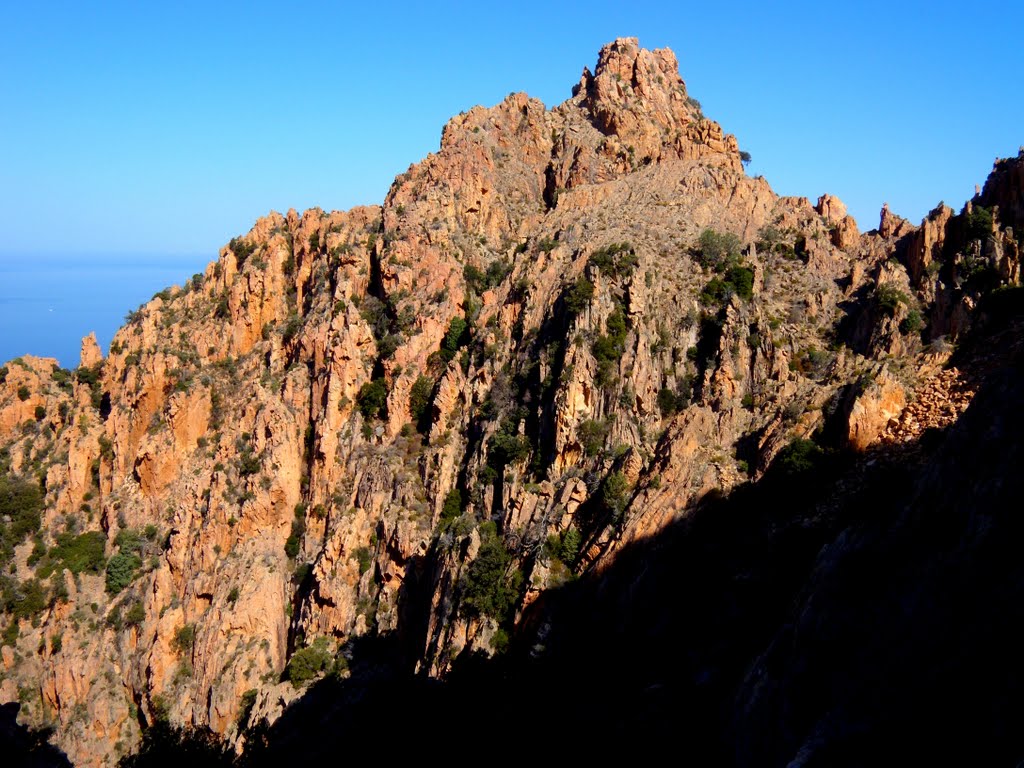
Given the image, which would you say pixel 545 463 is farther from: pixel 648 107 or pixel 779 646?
pixel 648 107

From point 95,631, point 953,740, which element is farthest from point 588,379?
point 95,631

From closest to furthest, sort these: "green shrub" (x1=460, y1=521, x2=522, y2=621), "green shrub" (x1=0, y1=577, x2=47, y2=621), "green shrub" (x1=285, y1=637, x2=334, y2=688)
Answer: "green shrub" (x1=460, y1=521, x2=522, y2=621) → "green shrub" (x1=285, y1=637, x2=334, y2=688) → "green shrub" (x1=0, y1=577, x2=47, y2=621)

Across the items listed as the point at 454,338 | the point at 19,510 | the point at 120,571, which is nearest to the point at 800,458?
the point at 454,338

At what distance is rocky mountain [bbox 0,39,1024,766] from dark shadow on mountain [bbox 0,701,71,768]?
0.82 meters

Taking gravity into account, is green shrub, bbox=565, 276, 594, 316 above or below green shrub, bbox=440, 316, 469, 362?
below

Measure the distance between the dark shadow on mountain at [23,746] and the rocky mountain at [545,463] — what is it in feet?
2.69

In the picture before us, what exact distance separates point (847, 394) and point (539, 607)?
1850 centimetres

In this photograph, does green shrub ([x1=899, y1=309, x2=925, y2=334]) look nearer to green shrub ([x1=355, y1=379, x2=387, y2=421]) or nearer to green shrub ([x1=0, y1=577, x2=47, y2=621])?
green shrub ([x1=355, y1=379, x2=387, y2=421])

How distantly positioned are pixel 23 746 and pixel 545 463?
1490 inches

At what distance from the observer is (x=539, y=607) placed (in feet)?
→ 124

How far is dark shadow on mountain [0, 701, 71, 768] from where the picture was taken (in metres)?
44.3

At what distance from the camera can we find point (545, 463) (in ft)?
148

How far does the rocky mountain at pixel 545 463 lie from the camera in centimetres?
2091

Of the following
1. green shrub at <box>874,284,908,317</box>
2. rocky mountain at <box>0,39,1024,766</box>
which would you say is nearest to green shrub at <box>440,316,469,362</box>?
rocky mountain at <box>0,39,1024,766</box>
